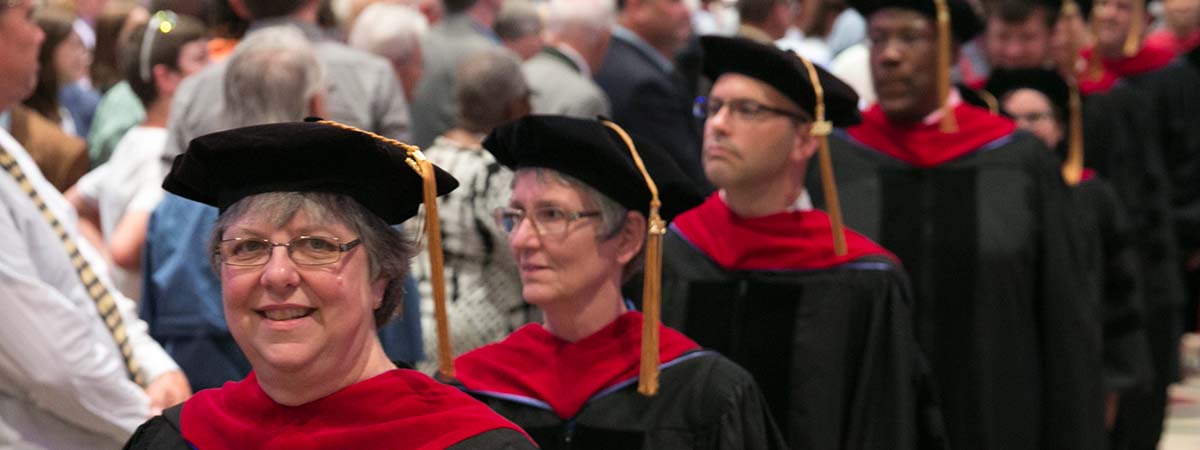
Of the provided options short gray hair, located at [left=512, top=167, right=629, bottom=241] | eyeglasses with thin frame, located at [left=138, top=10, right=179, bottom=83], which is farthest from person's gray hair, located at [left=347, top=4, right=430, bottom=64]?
short gray hair, located at [left=512, top=167, right=629, bottom=241]

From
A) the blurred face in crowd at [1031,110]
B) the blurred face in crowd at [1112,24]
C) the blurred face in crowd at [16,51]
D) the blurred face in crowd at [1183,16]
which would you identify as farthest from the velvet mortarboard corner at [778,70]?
the blurred face in crowd at [1183,16]

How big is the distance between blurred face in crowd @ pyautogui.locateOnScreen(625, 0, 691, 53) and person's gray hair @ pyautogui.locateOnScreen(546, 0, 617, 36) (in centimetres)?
51

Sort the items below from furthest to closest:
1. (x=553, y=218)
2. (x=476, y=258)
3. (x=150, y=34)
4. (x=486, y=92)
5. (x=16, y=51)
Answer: (x=150, y=34), (x=486, y=92), (x=476, y=258), (x=16, y=51), (x=553, y=218)

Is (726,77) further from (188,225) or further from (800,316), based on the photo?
(188,225)

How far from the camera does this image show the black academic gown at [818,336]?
16.9ft

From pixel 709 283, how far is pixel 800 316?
0.28m

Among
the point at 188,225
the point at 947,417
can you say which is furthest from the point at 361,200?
the point at 947,417

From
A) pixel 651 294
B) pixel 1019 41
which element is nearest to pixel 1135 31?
pixel 1019 41

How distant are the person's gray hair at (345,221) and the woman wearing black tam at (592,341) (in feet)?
2.85

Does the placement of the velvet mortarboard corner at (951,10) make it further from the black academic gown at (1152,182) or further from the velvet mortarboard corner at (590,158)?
the velvet mortarboard corner at (590,158)

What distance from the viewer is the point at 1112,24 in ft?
39.4

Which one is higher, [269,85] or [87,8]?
[269,85]

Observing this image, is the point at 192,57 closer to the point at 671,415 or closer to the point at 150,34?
the point at 150,34

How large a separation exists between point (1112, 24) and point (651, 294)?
8337 mm
